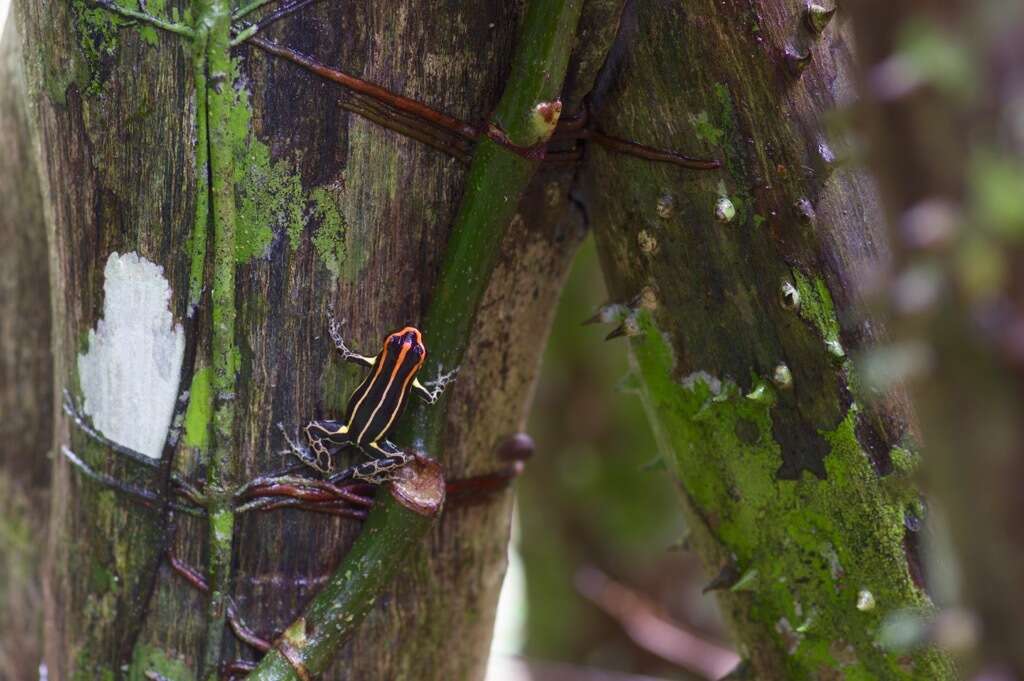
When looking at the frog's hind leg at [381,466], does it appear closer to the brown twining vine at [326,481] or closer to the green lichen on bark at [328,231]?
the brown twining vine at [326,481]

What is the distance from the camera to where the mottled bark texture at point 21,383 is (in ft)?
5.74

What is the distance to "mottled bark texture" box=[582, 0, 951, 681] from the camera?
1.23m

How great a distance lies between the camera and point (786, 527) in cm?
133

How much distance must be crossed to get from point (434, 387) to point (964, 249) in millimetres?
851

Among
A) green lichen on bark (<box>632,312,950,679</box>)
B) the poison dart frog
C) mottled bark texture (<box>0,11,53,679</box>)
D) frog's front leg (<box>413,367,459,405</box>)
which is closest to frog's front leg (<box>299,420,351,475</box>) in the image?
the poison dart frog

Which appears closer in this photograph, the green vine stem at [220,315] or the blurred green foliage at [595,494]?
the green vine stem at [220,315]

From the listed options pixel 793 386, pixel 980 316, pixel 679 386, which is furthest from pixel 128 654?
pixel 980 316

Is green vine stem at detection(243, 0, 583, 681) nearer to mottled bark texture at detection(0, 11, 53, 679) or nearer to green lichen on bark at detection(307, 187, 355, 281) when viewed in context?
green lichen on bark at detection(307, 187, 355, 281)

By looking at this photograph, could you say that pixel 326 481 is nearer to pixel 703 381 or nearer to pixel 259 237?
pixel 259 237

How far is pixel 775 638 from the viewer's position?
137cm

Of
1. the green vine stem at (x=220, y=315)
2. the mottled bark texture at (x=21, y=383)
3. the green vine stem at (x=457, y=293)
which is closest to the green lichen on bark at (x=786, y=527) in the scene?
the green vine stem at (x=457, y=293)

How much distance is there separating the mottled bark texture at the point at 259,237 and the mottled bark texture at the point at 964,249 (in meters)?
0.78

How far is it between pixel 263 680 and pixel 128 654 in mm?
232

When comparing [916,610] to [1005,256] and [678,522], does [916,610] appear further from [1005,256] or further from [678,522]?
[678,522]
